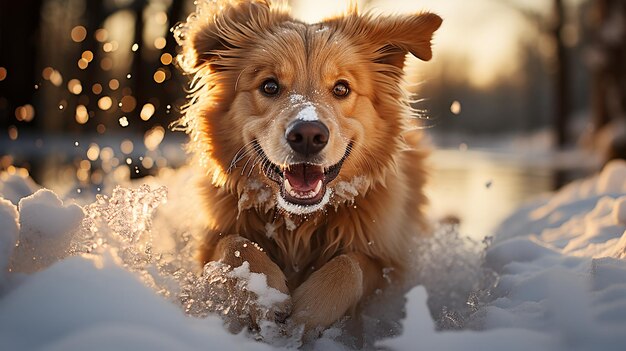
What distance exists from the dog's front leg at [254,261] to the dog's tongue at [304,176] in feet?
1.20

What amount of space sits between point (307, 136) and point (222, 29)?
110cm

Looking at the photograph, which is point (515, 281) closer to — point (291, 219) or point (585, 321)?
point (585, 321)

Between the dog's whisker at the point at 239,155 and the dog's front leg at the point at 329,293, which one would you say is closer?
the dog's front leg at the point at 329,293

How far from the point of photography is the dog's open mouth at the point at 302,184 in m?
3.28

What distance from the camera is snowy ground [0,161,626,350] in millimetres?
2119

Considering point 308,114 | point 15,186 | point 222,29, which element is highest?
point 222,29

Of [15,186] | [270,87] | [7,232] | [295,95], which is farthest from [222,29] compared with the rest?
[7,232]

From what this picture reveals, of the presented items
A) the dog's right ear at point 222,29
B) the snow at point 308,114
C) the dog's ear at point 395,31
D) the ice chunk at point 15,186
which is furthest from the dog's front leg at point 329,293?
the ice chunk at point 15,186

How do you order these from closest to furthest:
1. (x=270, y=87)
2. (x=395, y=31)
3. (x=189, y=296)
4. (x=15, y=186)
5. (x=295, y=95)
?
(x=189, y=296) → (x=295, y=95) → (x=270, y=87) → (x=395, y=31) → (x=15, y=186)

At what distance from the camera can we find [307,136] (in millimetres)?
3096

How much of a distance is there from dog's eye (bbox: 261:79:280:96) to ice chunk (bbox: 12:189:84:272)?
1.25 m

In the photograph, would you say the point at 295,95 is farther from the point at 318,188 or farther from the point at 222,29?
the point at 222,29

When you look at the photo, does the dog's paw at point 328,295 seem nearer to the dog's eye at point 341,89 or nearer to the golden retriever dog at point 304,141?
the golden retriever dog at point 304,141

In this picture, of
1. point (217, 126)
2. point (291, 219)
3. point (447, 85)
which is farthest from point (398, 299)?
point (447, 85)
